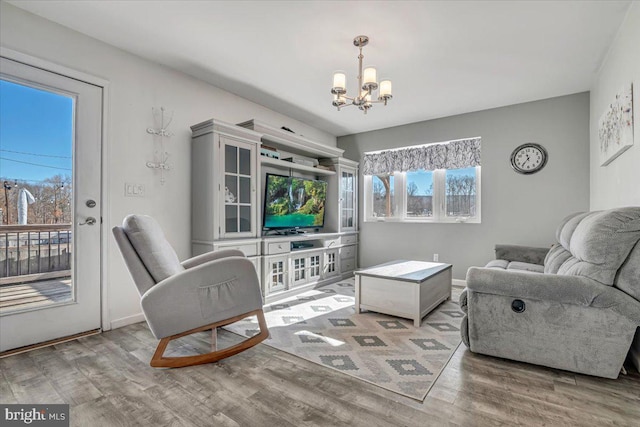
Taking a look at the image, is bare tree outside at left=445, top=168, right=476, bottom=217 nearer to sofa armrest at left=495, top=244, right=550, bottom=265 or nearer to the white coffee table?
sofa armrest at left=495, top=244, right=550, bottom=265

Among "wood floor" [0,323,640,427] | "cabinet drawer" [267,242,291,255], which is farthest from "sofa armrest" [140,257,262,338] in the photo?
"cabinet drawer" [267,242,291,255]

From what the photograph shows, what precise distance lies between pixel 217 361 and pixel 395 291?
1599 millimetres

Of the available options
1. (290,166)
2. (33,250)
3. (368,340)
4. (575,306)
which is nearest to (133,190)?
(33,250)

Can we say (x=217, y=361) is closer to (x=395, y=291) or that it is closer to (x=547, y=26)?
(x=395, y=291)

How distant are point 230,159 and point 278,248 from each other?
1155 mm

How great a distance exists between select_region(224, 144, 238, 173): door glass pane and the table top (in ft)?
5.50

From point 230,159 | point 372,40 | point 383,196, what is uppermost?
point 372,40

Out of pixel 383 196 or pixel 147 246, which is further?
pixel 383 196

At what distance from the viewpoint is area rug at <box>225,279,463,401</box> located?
186cm

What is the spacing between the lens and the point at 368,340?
2373mm

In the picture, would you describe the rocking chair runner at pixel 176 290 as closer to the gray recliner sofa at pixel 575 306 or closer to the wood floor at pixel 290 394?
the wood floor at pixel 290 394

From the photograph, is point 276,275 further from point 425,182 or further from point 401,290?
point 425,182

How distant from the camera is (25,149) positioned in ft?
7.32

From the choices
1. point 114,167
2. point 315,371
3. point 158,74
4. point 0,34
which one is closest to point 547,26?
point 315,371
